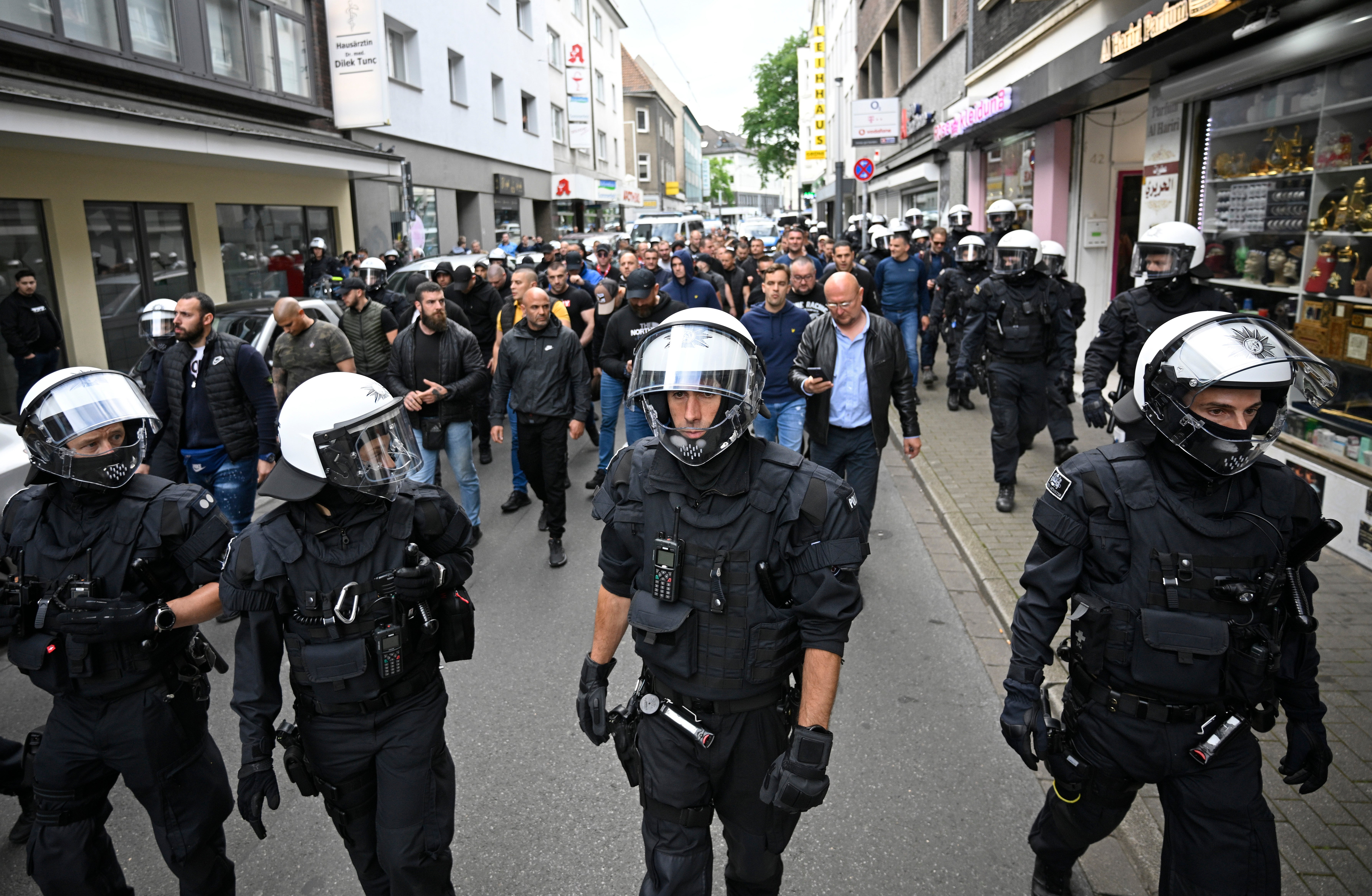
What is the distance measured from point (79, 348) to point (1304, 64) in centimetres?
1470

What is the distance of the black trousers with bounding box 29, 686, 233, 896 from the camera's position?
300 centimetres

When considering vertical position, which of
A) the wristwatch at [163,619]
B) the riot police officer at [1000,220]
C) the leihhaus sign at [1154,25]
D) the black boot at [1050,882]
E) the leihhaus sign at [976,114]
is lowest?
the black boot at [1050,882]

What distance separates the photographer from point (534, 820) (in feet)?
12.4

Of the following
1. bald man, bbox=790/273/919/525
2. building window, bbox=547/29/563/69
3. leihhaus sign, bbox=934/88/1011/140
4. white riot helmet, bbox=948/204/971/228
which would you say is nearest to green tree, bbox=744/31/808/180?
building window, bbox=547/29/563/69

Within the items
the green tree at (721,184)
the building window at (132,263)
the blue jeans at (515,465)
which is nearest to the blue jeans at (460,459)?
the blue jeans at (515,465)

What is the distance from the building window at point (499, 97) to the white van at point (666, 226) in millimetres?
5450

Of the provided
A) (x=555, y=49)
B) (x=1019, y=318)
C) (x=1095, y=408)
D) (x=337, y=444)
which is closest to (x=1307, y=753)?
(x=337, y=444)

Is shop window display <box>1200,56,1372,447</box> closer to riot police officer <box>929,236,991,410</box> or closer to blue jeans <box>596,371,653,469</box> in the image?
riot police officer <box>929,236,991,410</box>

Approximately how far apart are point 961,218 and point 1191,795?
1216cm

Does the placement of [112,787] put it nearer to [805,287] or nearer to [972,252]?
[805,287]

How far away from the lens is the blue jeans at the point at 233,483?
21.0 ft

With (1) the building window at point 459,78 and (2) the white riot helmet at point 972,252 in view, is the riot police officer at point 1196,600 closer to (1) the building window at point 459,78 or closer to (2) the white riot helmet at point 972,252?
(2) the white riot helmet at point 972,252

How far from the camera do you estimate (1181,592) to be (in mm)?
2629

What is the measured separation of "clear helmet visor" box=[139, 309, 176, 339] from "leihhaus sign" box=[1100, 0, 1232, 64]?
7.50 metres
